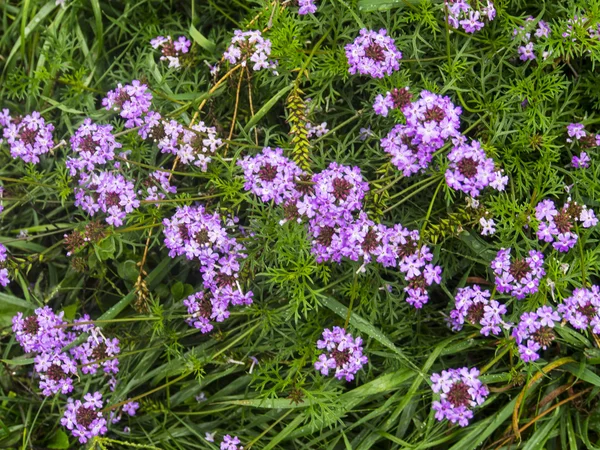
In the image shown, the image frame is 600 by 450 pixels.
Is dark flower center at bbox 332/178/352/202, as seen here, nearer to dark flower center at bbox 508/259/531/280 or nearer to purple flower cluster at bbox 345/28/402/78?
purple flower cluster at bbox 345/28/402/78

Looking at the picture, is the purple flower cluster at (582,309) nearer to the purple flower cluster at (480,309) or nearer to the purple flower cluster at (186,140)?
the purple flower cluster at (480,309)

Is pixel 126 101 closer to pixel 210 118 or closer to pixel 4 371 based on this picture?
pixel 210 118

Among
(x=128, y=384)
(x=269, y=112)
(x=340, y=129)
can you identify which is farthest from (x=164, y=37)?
(x=128, y=384)

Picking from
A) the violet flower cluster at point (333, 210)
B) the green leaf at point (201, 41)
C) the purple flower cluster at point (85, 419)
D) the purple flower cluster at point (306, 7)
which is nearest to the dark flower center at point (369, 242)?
the violet flower cluster at point (333, 210)

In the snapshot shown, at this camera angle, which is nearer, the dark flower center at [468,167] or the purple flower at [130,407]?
the dark flower center at [468,167]

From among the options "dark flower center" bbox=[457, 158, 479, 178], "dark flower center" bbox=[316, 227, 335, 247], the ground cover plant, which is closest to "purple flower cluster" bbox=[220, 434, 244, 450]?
the ground cover plant

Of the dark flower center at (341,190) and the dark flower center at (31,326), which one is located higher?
the dark flower center at (341,190)

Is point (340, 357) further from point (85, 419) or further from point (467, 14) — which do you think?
point (467, 14)
